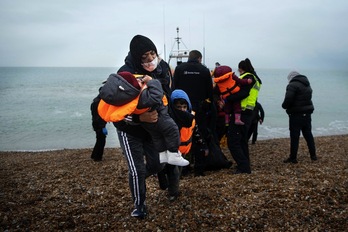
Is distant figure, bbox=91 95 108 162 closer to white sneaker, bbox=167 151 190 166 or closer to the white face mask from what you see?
the white face mask

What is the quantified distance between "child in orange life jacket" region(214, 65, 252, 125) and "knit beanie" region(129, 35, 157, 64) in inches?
93.9

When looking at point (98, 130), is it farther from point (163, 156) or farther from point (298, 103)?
point (298, 103)

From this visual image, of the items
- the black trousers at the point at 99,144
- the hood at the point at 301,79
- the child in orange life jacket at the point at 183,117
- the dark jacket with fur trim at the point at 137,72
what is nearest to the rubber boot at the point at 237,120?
the child in orange life jacket at the point at 183,117

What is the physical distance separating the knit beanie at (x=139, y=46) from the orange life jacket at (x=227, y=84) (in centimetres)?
241

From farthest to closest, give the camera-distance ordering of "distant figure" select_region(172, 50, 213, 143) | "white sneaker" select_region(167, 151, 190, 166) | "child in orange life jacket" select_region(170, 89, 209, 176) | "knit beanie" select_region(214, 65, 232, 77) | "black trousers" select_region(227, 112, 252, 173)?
"black trousers" select_region(227, 112, 252, 173) < "distant figure" select_region(172, 50, 213, 143) < "knit beanie" select_region(214, 65, 232, 77) < "child in orange life jacket" select_region(170, 89, 209, 176) < "white sneaker" select_region(167, 151, 190, 166)

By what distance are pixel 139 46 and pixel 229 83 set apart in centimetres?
265

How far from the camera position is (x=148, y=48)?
3.43 meters

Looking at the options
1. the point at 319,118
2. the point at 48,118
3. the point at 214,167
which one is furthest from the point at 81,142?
the point at 319,118

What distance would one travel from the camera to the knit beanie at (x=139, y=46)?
11.2ft

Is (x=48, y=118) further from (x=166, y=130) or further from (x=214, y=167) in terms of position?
(x=166, y=130)

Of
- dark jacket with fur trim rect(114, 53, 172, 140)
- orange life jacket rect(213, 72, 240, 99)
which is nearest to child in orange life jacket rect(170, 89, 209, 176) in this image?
dark jacket with fur trim rect(114, 53, 172, 140)

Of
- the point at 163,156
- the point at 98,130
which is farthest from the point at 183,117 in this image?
the point at 98,130

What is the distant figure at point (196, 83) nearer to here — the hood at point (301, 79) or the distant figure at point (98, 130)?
the distant figure at point (98, 130)

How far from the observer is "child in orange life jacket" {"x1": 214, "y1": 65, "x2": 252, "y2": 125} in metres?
5.56
